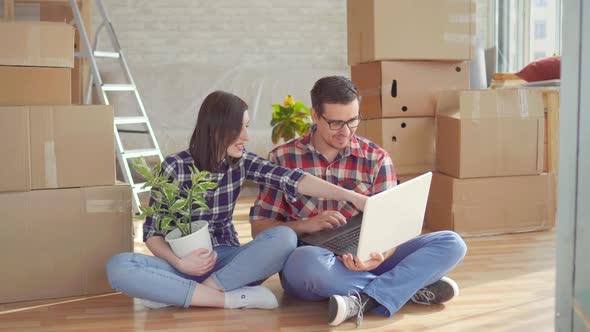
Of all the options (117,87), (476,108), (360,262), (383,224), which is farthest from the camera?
(117,87)

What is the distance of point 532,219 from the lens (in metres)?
3.55

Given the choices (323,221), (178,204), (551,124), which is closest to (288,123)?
(551,124)

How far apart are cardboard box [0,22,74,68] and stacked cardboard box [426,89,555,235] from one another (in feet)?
5.55

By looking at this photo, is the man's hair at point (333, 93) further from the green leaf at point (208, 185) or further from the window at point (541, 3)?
the window at point (541, 3)

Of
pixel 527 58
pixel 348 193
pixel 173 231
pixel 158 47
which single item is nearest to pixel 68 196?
pixel 173 231

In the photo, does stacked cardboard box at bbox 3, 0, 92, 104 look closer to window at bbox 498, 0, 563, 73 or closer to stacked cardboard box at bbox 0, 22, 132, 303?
stacked cardboard box at bbox 0, 22, 132, 303

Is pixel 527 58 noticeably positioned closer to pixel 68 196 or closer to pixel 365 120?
pixel 365 120

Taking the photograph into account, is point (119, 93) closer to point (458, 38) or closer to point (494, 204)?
point (458, 38)

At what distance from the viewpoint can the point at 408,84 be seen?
355cm

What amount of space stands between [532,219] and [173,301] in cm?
192

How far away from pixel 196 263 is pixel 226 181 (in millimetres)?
280

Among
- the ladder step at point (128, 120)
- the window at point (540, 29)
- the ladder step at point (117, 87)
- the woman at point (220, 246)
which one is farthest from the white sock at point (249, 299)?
the window at point (540, 29)

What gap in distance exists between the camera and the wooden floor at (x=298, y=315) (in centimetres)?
212

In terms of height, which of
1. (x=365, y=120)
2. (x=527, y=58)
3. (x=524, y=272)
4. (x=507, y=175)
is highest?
(x=527, y=58)
